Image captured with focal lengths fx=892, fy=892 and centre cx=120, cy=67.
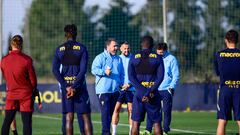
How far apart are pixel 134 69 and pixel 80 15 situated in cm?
6168

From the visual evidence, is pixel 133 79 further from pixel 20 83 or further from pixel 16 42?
pixel 16 42

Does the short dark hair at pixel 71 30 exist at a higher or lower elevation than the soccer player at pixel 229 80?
higher

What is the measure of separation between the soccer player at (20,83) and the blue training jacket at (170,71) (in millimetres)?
6195

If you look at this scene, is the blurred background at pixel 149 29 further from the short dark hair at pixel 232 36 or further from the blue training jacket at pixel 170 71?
the short dark hair at pixel 232 36

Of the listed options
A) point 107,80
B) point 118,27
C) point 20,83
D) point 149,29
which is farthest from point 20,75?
point 149,29

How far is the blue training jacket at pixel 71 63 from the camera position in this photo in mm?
16719

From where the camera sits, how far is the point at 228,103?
16391 mm

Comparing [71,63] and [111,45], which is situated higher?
[111,45]

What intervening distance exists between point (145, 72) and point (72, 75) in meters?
1.40

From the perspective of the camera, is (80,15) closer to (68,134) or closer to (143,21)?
(143,21)

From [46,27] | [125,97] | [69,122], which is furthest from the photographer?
[46,27]

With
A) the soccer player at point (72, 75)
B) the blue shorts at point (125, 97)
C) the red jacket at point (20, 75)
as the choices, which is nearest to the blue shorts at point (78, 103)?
the soccer player at point (72, 75)

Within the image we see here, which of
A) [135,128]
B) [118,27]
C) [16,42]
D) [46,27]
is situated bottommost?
[135,128]

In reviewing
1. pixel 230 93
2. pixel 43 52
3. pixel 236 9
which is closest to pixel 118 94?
pixel 230 93
